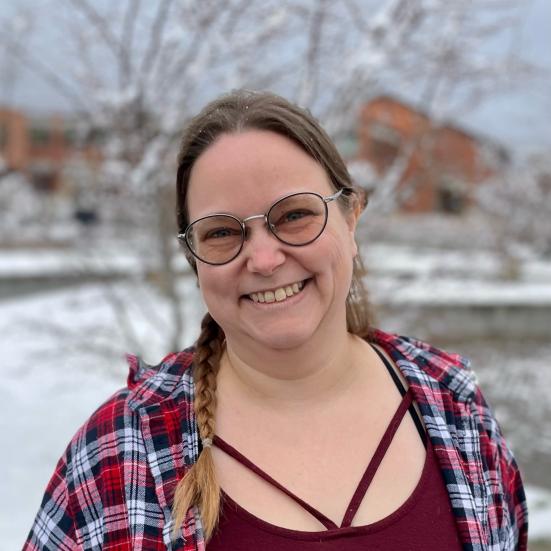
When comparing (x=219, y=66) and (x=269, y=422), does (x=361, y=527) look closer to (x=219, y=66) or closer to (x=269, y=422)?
(x=269, y=422)

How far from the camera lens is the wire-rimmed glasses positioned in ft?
4.22

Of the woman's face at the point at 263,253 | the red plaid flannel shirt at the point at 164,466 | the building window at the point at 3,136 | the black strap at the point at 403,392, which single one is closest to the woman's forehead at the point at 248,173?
the woman's face at the point at 263,253

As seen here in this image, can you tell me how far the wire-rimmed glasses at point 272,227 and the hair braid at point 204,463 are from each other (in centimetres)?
30

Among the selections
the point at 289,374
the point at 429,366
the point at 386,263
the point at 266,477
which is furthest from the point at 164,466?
the point at 386,263

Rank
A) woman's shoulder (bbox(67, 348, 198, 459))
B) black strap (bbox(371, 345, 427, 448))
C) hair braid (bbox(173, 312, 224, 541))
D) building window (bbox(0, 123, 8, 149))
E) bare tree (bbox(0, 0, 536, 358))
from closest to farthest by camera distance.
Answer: hair braid (bbox(173, 312, 224, 541)) < woman's shoulder (bbox(67, 348, 198, 459)) < black strap (bbox(371, 345, 427, 448)) < bare tree (bbox(0, 0, 536, 358)) < building window (bbox(0, 123, 8, 149))

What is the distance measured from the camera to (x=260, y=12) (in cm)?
366

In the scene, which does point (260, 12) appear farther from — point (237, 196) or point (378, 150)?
point (237, 196)

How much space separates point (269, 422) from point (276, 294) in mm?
321

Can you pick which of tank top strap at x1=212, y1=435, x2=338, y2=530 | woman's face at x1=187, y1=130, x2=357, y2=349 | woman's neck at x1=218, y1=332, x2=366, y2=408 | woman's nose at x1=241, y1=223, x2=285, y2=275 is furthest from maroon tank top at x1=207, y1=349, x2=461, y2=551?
woman's nose at x1=241, y1=223, x2=285, y2=275

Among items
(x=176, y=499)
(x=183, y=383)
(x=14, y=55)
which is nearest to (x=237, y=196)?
(x=183, y=383)

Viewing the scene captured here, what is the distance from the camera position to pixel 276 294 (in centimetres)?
130

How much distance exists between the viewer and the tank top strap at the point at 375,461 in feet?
4.25

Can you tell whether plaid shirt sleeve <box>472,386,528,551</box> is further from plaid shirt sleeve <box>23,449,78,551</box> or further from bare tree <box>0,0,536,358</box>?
bare tree <box>0,0,536,358</box>

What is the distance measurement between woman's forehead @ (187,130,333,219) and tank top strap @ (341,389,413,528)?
58 centimetres
